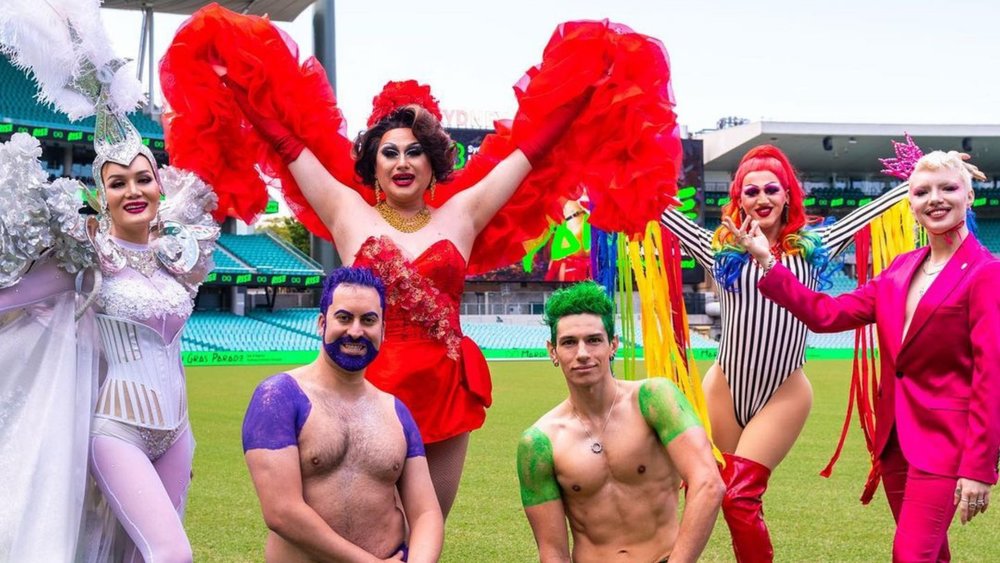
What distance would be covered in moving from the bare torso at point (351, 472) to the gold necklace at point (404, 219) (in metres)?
0.82

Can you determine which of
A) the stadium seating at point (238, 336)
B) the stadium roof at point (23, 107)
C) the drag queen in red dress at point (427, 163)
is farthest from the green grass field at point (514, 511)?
the stadium roof at point (23, 107)

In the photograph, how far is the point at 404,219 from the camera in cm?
379

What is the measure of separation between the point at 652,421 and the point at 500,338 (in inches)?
1287

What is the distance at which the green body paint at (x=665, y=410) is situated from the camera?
335cm

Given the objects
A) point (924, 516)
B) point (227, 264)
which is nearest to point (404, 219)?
point (924, 516)

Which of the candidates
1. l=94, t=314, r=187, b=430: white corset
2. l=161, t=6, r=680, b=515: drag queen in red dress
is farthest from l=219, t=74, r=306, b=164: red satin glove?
l=94, t=314, r=187, b=430: white corset

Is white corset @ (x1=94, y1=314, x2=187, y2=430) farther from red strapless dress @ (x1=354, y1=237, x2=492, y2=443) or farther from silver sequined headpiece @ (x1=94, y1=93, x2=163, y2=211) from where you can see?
red strapless dress @ (x1=354, y1=237, x2=492, y2=443)

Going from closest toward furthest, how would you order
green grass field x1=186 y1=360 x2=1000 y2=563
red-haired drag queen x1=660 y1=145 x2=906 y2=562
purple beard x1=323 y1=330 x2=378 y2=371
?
purple beard x1=323 y1=330 x2=378 y2=371 < red-haired drag queen x1=660 y1=145 x2=906 y2=562 < green grass field x1=186 y1=360 x2=1000 y2=563

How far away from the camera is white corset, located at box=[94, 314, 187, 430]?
11.3 feet

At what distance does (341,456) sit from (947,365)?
80.6 inches

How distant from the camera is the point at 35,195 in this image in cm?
315

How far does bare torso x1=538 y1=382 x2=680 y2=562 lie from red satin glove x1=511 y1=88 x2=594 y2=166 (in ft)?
3.59

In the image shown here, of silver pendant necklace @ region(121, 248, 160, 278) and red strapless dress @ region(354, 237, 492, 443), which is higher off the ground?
silver pendant necklace @ region(121, 248, 160, 278)

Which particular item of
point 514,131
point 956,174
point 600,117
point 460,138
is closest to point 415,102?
point 514,131
